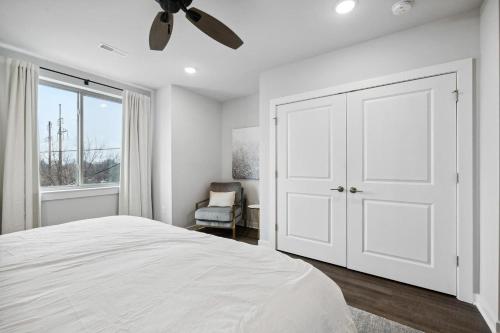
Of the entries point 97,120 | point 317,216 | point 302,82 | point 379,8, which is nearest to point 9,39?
point 97,120

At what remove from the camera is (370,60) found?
2400mm

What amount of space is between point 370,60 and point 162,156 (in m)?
3.33

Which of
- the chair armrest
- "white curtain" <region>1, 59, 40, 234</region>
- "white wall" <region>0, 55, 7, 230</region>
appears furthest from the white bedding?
the chair armrest

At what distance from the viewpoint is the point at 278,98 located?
3.03 metres

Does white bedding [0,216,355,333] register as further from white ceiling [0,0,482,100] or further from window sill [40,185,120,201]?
white ceiling [0,0,482,100]

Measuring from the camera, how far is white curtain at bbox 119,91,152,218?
138 inches

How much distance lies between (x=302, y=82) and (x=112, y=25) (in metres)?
2.13

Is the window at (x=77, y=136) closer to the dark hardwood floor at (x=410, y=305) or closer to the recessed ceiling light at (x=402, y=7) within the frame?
the dark hardwood floor at (x=410, y=305)

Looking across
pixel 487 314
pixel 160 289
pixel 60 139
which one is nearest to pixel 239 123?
pixel 60 139

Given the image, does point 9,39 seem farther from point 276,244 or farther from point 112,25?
point 276,244

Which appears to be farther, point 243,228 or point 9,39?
point 243,228

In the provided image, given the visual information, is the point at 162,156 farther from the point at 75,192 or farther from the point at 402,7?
the point at 402,7

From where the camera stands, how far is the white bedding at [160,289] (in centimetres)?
74

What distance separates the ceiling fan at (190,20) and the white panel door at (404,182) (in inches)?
60.9
